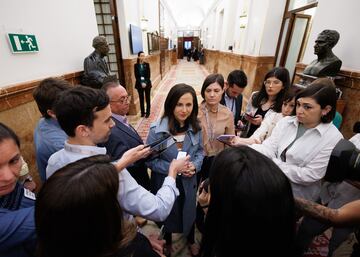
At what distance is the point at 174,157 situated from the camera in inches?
61.1

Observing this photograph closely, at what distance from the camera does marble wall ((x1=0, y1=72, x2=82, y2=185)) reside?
6.12 ft

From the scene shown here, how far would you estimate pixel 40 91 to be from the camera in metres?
1.38

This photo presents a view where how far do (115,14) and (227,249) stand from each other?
5.43 meters

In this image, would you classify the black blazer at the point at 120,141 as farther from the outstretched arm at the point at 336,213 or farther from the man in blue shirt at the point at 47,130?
the outstretched arm at the point at 336,213

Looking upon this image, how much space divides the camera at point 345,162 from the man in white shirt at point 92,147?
95 centimetres

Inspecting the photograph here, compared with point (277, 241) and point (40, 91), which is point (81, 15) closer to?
point (40, 91)

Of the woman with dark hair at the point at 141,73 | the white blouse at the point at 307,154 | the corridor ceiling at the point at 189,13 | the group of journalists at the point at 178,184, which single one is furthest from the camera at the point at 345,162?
the corridor ceiling at the point at 189,13

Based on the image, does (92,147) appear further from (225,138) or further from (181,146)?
(225,138)

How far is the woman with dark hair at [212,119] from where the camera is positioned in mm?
1910

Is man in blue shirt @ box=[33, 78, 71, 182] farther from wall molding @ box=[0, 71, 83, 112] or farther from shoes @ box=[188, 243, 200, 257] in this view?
shoes @ box=[188, 243, 200, 257]

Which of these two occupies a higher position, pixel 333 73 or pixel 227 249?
pixel 333 73

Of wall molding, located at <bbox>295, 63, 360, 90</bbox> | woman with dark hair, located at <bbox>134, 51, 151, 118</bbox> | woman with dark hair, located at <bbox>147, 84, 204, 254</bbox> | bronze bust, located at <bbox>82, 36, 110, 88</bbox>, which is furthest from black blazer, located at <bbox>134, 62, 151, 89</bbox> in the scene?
wall molding, located at <bbox>295, 63, 360, 90</bbox>

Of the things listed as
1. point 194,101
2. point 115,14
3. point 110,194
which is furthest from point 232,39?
point 110,194

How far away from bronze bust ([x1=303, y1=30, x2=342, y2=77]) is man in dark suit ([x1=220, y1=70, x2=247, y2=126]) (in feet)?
3.84
